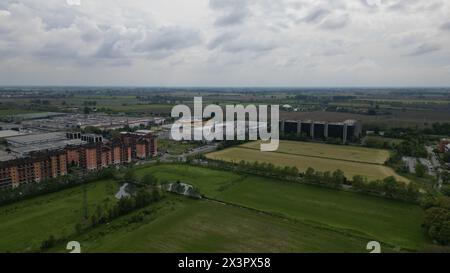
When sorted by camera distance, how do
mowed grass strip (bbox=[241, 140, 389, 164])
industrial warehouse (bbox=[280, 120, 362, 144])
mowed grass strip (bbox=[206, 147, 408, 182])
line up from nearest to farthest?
mowed grass strip (bbox=[206, 147, 408, 182]), mowed grass strip (bbox=[241, 140, 389, 164]), industrial warehouse (bbox=[280, 120, 362, 144])

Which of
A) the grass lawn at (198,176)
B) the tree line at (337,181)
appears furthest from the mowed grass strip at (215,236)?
the tree line at (337,181)

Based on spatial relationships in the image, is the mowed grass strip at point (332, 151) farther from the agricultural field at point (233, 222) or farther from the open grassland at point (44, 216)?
the open grassland at point (44, 216)

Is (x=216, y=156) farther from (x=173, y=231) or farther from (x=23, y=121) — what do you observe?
(x=23, y=121)

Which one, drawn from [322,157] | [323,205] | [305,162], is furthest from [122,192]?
[322,157]

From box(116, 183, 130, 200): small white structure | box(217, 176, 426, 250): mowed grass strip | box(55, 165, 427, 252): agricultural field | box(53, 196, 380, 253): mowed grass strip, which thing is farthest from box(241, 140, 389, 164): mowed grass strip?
box(53, 196, 380, 253): mowed grass strip

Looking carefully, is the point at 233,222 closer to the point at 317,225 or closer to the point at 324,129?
the point at 317,225

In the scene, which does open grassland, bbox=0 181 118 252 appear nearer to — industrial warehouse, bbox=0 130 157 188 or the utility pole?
the utility pole

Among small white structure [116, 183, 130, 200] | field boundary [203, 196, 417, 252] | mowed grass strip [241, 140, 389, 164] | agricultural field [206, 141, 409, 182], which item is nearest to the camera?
field boundary [203, 196, 417, 252]
